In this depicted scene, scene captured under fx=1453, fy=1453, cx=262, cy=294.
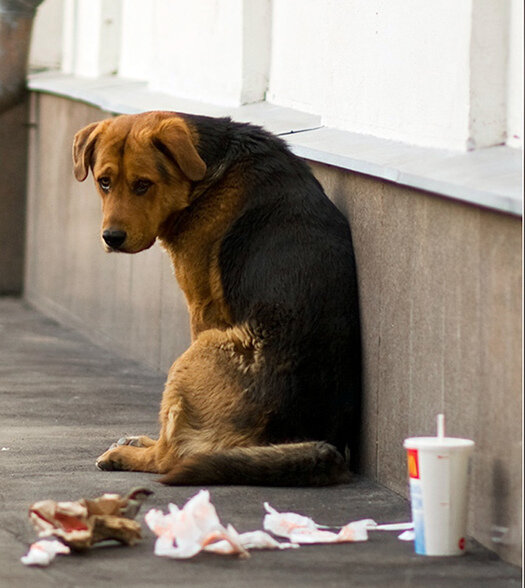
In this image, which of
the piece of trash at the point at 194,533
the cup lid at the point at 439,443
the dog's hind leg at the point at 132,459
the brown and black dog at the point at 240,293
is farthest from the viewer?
the dog's hind leg at the point at 132,459

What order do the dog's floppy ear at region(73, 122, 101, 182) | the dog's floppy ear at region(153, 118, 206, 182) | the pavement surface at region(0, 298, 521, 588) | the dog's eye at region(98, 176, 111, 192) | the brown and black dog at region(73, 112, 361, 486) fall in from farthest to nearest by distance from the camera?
the dog's floppy ear at region(73, 122, 101, 182) → the dog's eye at region(98, 176, 111, 192) → the dog's floppy ear at region(153, 118, 206, 182) → the brown and black dog at region(73, 112, 361, 486) → the pavement surface at region(0, 298, 521, 588)

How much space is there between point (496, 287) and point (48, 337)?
6268 mm

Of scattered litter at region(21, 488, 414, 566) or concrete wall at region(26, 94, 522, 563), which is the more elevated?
concrete wall at region(26, 94, 522, 563)

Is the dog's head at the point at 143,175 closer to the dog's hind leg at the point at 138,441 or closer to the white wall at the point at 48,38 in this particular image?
the dog's hind leg at the point at 138,441

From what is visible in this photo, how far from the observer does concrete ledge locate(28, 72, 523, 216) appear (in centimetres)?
489

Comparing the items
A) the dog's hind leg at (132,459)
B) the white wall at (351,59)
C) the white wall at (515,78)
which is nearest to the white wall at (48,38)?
the white wall at (351,59)

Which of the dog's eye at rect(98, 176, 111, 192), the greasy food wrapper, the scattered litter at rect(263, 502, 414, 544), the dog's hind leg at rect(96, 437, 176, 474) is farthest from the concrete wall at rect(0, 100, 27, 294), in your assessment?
the greasy food wrapper

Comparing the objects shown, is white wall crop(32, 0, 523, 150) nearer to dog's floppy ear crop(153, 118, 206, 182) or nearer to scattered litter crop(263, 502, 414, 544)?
dog's floppy ear crop(153, 118, 206, 182)

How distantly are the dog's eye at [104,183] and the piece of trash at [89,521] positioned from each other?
182cm

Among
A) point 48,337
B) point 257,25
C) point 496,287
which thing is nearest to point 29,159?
point 48,337

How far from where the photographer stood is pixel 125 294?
32.9ft

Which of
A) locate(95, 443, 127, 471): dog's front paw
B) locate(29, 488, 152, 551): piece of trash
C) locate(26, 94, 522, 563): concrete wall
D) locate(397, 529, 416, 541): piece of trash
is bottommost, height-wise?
locate(397, 529, 416, 541): piece of trash

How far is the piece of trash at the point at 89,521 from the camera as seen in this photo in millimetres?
4809

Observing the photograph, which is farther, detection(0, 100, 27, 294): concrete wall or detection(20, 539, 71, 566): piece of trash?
detection(0, 100, 27, 294): concrete wall
